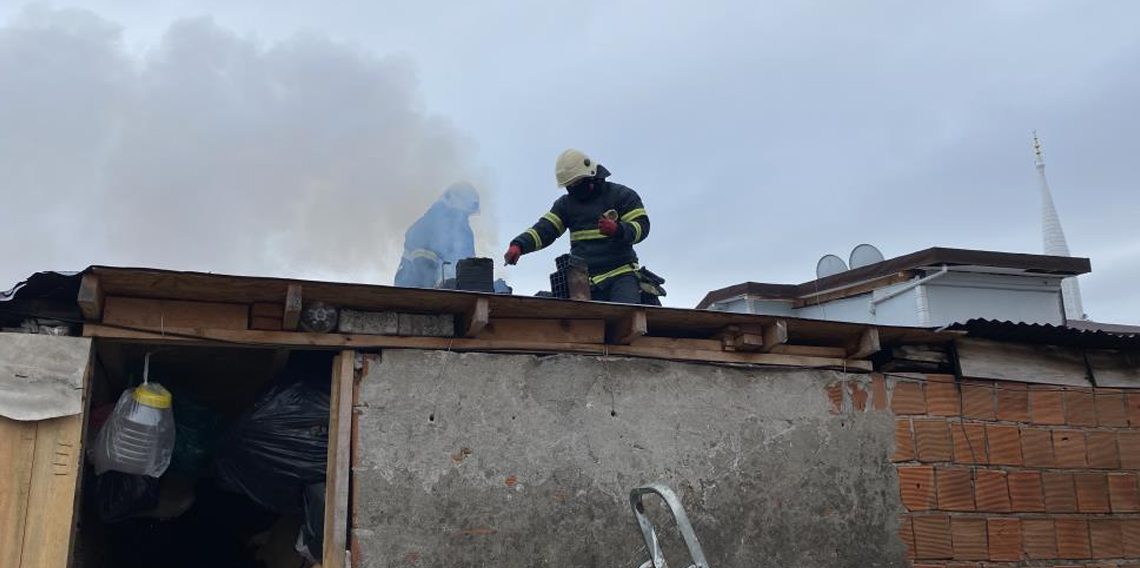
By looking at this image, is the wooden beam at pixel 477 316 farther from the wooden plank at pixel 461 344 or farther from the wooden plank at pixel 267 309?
the wooden plank at pixel 267 309

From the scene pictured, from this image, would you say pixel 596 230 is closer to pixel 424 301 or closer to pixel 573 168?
pixel 573 168

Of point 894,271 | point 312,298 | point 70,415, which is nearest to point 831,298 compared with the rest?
point 894,271

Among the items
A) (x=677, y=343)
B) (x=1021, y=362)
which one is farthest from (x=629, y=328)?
(x=1021, y=362)

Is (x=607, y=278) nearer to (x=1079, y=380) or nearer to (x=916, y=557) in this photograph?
(x=916, y=557)

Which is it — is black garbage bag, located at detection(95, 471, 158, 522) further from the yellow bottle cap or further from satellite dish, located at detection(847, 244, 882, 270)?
satellite dish, located at detection(847, 244, 882, 270)

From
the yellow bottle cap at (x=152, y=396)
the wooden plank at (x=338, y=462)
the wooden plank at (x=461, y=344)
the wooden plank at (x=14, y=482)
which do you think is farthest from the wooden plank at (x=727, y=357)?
the wooden plank at (x=14, y=482)

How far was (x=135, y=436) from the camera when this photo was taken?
5.66m

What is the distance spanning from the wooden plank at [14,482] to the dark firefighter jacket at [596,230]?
411cm

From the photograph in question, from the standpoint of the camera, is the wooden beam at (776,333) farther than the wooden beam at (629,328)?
Yes

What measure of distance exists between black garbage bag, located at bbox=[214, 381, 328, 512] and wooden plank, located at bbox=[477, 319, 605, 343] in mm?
1258

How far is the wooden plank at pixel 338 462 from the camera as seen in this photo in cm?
560

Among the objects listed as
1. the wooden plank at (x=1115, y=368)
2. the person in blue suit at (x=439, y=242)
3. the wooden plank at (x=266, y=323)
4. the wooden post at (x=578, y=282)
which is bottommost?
the wooden plank at (x=1115, y=368)

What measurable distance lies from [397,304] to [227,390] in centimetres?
238

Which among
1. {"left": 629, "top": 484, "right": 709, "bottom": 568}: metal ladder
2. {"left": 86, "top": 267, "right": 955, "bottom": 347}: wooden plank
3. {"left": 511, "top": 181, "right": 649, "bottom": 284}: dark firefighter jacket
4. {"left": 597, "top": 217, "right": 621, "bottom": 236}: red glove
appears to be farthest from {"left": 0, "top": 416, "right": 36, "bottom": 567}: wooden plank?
{"left": 597, "top": 217, "right": 621, "bottom": 236}: red glove
